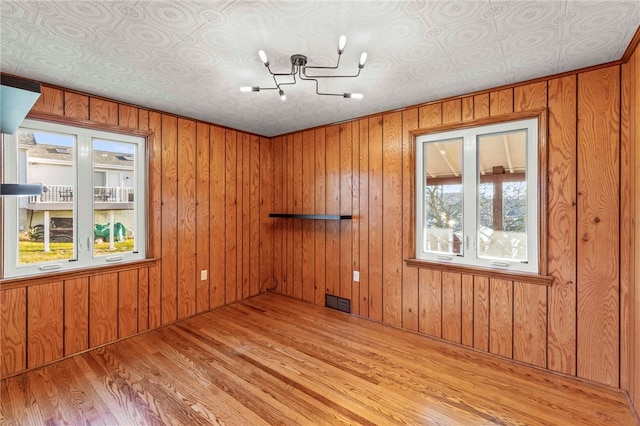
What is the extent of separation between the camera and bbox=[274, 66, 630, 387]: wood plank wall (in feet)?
6.97

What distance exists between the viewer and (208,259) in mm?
3613

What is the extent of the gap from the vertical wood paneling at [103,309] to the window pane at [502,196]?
3.44 m

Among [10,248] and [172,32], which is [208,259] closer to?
[10,248]

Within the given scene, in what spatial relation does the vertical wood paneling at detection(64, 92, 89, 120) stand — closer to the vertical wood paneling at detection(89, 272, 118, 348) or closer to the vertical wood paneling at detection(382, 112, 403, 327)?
the vertical wood paneling at detection(89, 272, 118, 348)

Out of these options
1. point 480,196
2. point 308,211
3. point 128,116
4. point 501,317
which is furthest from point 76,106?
point 501,317

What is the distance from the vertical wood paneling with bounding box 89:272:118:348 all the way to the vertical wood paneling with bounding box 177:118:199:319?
2.08ft

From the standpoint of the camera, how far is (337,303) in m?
3.62

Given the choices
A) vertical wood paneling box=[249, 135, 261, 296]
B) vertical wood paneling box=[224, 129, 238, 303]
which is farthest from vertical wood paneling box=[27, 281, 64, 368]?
vertical wood paneling box=[249, 135, 261, 296]

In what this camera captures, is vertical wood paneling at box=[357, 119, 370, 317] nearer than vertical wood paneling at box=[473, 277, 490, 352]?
No

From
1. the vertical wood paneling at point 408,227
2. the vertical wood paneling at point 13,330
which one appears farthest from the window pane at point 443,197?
the vertical wood paneling at point 13,330

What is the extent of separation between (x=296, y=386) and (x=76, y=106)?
294 cm

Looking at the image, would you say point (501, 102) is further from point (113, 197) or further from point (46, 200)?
point (46, 200)

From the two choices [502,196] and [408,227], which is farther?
[408,227]

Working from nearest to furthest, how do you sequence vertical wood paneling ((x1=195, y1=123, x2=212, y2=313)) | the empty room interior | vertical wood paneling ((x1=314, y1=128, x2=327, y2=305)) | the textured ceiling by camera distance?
the textured ceiling < the empty room interior < vertical wood paneling ((x1=195, y1=123, x2=212, y2=313)) < vertical wood paneling ((x1=314, y1=128, x2=327, y2=305))
